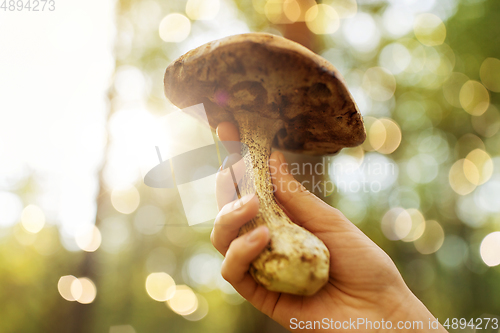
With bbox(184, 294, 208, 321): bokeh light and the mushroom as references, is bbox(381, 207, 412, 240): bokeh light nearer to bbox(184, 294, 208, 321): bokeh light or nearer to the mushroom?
the mushroom

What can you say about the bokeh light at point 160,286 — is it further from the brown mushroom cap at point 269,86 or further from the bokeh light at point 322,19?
the bokeh light at point 322,19

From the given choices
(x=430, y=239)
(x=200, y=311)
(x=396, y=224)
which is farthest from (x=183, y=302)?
(x=430, y=239)

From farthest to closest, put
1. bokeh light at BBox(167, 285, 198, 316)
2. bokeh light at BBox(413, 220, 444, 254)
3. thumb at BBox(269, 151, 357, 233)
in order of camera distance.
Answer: bokeh light at BBox(167, 285, 198, 316) < bokeh light at BBox(413, 220, 444, 254) < thumb at BBox(269, 151, 357, 233)

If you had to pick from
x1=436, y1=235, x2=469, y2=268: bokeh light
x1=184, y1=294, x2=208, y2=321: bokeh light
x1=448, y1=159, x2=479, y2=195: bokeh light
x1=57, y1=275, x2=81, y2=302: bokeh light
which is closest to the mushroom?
x1=448, y1=159, x2=479, y2=195: bokeh light

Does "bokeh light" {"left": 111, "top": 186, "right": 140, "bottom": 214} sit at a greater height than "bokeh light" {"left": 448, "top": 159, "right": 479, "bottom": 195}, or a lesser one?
greater

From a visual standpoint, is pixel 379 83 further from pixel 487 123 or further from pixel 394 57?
pixel 487 123

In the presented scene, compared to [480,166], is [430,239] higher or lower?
lower
